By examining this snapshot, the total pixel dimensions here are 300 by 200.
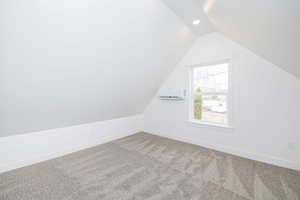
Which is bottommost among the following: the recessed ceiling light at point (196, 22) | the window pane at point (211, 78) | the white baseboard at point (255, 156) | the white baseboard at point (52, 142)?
the white baseboard at point (255, 156)

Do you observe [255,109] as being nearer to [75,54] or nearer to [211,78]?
[211,78]

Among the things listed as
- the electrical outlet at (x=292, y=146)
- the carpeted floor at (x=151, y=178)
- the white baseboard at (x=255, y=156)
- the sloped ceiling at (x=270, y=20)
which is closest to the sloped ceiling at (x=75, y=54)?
the sloped ceiling at (x=270, y=20)

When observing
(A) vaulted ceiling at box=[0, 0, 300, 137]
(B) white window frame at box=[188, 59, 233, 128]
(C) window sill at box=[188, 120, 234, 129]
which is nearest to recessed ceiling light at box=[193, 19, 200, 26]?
(A) vaulted ceiling at box=[0, 0, 300, 137]

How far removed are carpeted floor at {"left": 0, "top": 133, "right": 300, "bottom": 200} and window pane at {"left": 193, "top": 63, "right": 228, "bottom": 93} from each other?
145cm

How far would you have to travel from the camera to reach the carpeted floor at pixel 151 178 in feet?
5.23

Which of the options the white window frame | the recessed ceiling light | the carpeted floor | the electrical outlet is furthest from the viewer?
the white window frame

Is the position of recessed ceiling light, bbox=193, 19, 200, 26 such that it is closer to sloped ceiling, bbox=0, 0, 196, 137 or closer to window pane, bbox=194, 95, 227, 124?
sloped ceiling, bbox=0, 0, 196, 137

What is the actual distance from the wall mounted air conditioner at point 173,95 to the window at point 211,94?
26cm

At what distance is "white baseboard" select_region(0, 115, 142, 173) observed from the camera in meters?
2.11

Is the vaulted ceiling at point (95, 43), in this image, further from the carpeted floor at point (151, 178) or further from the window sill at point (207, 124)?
the window sill at point (207, 124)

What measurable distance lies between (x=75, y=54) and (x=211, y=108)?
294 centimetres

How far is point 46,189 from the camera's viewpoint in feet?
5.57

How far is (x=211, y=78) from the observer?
9.84 ft

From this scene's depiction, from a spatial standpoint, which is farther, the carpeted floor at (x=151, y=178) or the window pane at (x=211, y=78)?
the window pane at (x=211, y=78)
